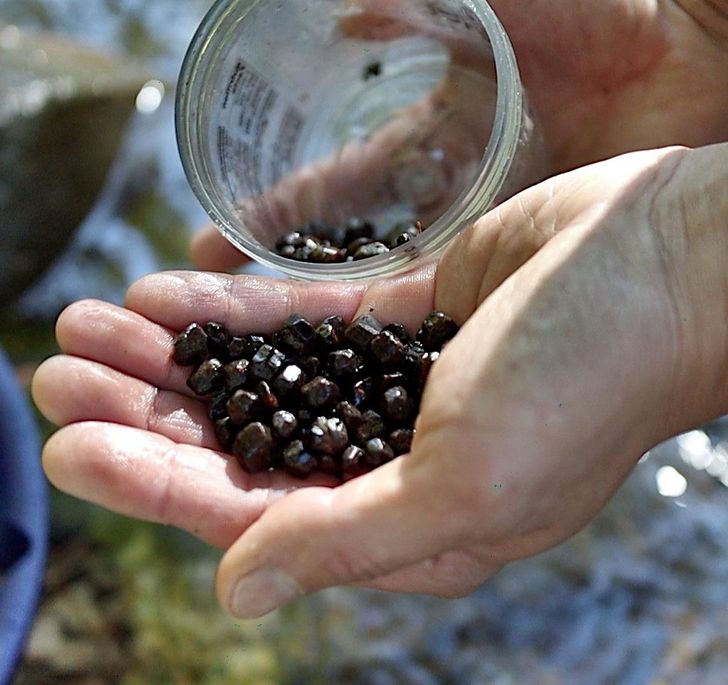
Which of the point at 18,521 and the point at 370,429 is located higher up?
the point at 370,429

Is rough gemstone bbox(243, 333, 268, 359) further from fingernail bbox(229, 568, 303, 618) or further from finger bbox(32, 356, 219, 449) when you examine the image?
fingernail bbox(229, 568, 303, 618)

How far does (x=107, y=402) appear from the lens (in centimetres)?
127

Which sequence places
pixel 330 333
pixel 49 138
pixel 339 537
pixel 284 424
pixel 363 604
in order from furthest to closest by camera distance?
pixel 49 138, pixel 363 604, pixel 330 333, pixel 284 424, pixel 339 537

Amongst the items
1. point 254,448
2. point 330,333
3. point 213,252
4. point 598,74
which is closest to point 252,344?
point 330,333

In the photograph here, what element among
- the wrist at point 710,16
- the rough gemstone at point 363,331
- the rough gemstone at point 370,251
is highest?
the wrist at point 710,16

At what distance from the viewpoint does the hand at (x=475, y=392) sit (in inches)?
38.4

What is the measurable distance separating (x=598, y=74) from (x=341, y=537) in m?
1.15

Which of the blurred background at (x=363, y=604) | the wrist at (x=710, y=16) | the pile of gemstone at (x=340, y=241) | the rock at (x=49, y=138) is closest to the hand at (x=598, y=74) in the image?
the wrist at (x=710, y=16)

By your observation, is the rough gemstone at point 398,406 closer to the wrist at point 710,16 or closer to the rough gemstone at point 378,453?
the rough gemstone at point 378,453

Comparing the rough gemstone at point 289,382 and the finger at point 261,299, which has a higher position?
the finger at point 261,299

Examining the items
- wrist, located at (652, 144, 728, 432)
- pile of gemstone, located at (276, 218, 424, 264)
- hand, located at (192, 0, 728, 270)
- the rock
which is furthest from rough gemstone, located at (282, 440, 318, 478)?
the rock

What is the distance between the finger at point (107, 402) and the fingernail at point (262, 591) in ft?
0.97

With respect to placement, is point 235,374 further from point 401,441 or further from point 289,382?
point 401,441

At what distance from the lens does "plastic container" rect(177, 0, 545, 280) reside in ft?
4.63
